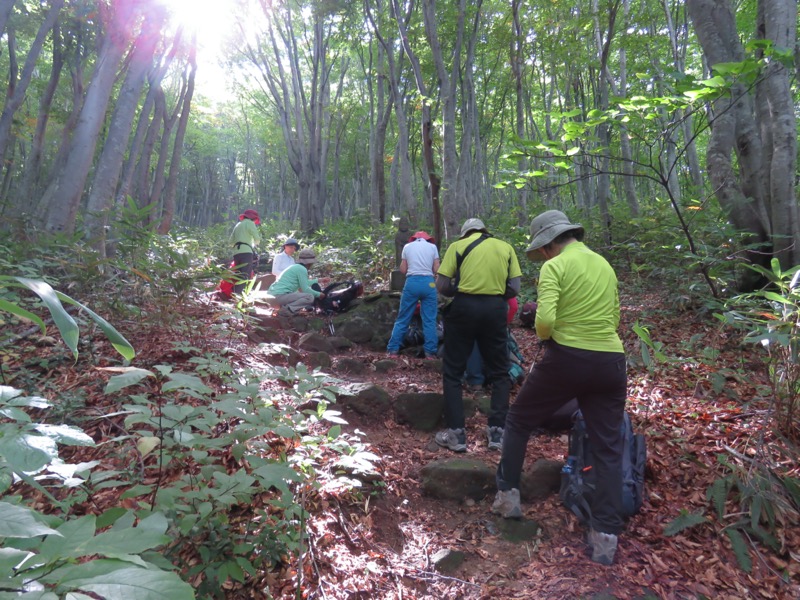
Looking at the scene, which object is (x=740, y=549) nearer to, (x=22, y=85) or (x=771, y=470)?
(x=771, y=470)

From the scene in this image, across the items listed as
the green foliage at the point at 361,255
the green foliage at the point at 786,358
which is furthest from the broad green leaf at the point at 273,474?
the green foliage at the point at 361,255

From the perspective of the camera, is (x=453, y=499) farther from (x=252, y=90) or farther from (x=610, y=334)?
(x=252, y=90)

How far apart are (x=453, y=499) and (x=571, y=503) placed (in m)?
0.85

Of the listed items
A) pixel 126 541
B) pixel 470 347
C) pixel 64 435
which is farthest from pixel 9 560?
pixel 470 347

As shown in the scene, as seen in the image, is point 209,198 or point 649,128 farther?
point 209,198

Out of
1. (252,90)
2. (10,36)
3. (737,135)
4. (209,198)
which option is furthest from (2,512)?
(209,198)

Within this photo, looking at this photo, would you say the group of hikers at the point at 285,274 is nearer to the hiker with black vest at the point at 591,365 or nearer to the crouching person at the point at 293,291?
the crouching person at the point at 293,291

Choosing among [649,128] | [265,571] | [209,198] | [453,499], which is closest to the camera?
[265,571]

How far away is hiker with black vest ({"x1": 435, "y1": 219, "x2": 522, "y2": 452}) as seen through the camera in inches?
157

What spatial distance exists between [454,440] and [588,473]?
127cm

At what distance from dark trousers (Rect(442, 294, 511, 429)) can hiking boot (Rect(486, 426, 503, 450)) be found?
49mm

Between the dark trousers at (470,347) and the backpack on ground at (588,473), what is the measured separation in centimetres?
100

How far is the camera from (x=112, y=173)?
6.36 m

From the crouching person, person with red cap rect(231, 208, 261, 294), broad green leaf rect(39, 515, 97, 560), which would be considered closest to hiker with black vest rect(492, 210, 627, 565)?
broad green leaf rect(39, 515, 97, 560)
